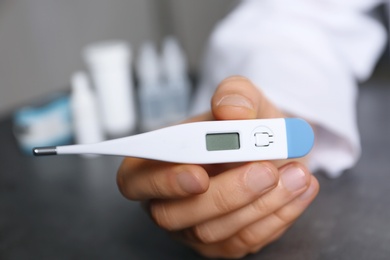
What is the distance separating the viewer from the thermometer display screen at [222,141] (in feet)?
1.53

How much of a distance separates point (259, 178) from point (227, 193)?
34 millimetres

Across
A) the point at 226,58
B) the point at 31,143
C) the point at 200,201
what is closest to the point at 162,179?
the point at 200,201

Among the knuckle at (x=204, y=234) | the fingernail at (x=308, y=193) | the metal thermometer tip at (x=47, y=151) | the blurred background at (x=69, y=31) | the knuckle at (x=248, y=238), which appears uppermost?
the metal thermometer tip at (x=47, y=151)

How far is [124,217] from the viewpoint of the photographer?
73cm

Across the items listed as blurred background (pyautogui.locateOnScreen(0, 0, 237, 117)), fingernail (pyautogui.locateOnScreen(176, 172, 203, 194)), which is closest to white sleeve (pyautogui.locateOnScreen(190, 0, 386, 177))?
fingernail (pyautogui.locateOnScreen(176, 172, 203, 194))

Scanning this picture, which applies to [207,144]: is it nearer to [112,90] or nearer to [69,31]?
[112,90]

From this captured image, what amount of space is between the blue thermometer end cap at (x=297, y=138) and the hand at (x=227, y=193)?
0.03m

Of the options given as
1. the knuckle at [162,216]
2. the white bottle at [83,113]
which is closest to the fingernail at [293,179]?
the knuckle at [162,216]

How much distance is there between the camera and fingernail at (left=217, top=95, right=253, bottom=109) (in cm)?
51

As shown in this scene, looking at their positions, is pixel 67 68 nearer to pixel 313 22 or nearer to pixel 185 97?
pixel 185 97

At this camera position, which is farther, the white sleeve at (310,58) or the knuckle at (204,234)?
the white sleeve at (310,58)

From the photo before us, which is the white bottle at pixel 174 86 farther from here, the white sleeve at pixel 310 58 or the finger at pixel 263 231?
the finger at pixel 263 231

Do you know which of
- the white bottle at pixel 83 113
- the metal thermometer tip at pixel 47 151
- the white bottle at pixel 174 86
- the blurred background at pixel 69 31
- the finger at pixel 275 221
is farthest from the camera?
the blurred background at pixel 69 31

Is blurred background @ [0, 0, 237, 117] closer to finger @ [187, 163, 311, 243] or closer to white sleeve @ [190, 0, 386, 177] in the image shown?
white sleeve @ [190, 0, 386, 177]
